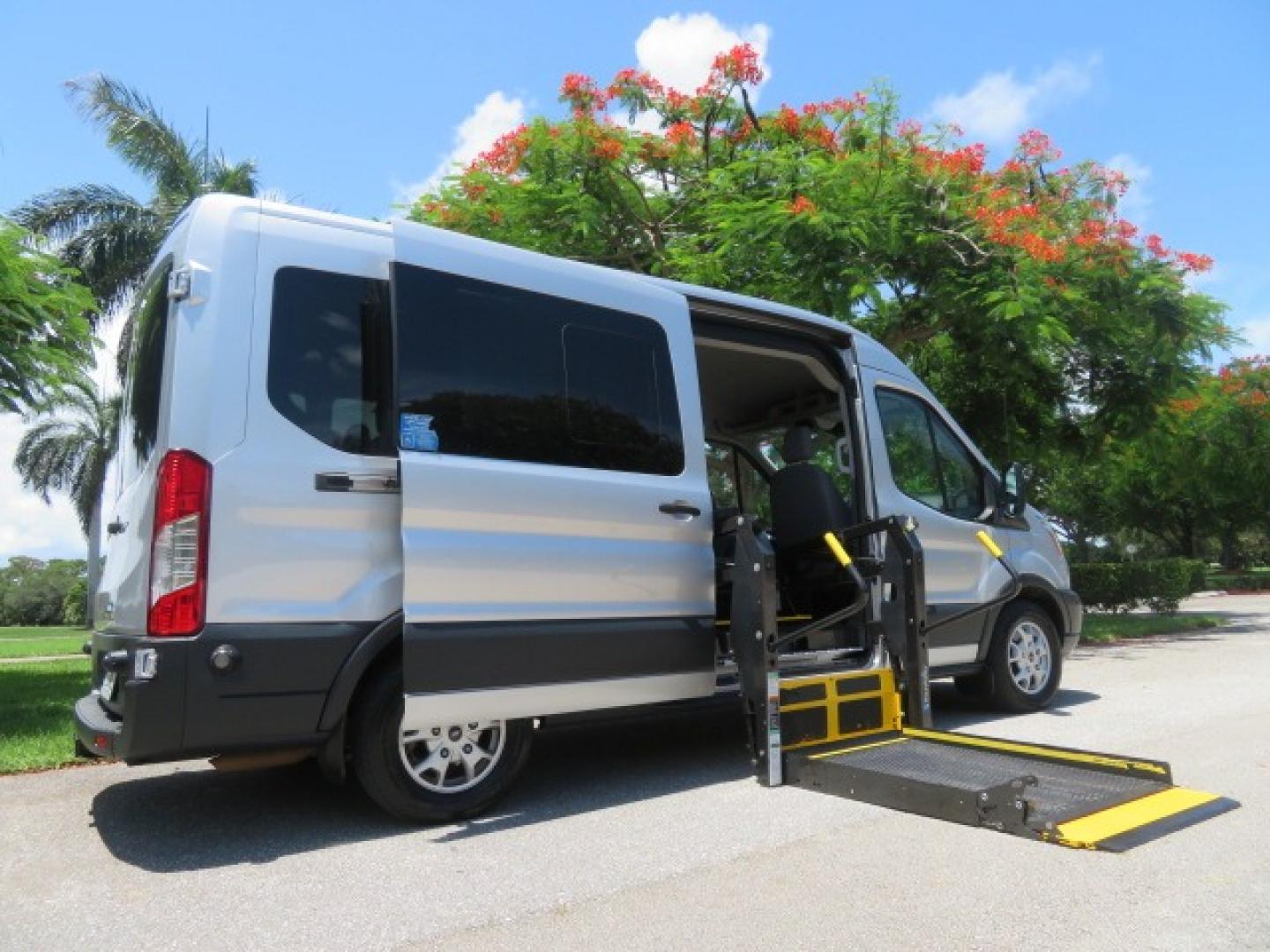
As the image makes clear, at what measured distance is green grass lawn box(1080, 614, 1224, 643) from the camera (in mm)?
14641

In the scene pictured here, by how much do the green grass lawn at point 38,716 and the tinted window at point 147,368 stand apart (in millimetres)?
2411

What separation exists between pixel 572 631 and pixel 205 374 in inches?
77.4

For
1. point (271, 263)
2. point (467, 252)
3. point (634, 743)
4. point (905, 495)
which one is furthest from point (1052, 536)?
point (271, 263)

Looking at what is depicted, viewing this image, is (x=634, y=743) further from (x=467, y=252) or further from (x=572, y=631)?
(x=467, y=252)

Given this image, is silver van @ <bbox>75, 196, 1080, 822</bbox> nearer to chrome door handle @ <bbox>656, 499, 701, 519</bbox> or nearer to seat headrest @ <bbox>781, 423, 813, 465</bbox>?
chrome door handle @ <bbox>656, 499, 701, 519</bbox>

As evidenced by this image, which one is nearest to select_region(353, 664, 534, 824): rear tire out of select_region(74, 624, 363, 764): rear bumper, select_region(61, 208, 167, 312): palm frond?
select_region(74, 624, 363, 764): rear bumper

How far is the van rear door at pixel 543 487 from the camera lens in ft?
13.9

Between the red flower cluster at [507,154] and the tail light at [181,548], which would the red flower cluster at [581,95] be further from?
the tail light at [181,548]

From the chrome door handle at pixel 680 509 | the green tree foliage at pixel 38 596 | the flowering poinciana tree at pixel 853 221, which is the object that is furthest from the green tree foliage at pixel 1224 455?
the green tree foliage at pixel 38 596

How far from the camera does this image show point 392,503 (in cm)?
423

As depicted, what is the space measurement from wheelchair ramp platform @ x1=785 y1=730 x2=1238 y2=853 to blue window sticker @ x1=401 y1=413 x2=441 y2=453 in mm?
2418

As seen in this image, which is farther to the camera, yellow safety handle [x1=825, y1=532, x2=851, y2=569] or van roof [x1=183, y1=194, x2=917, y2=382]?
yellow safety handle [x1=825, y1=532, x2=851, y2=569]

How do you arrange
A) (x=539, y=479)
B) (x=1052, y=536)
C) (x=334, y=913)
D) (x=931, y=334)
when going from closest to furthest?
(x=334, y=913)
(x=539, y=479)
(x=1052, y=536)
(x=931, y=334)

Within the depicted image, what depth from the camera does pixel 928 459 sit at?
6.83 meters
